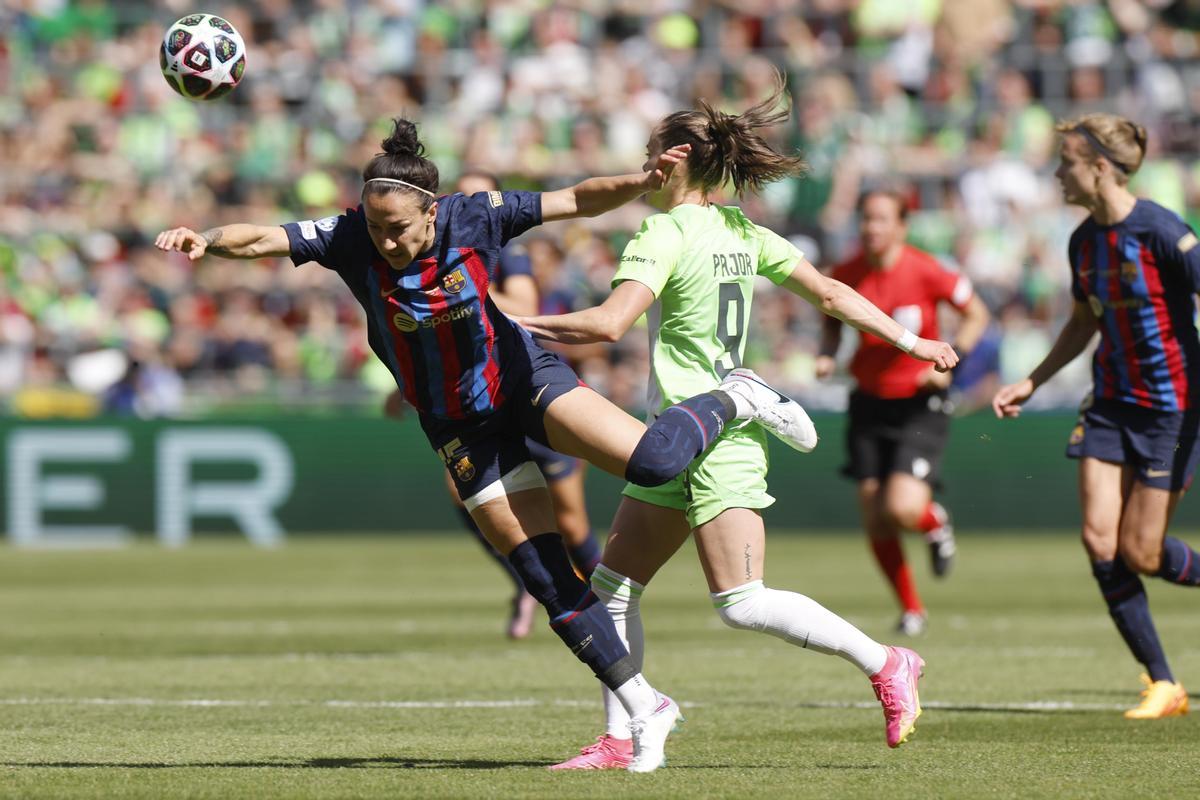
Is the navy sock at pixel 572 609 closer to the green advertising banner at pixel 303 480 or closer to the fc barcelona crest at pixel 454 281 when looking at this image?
the fc barcelona crest at pixel 454 281

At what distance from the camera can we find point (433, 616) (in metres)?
13.4

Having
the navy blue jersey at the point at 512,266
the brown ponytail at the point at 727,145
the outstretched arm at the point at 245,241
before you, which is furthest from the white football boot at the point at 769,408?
the navy blue jersey at the point at 512,266

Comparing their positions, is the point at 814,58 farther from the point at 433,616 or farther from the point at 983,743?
the point at 983,743

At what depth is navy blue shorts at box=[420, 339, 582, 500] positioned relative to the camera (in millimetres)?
6590

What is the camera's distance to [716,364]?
6738 mm

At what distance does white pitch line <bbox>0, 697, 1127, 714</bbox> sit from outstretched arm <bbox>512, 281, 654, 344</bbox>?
8.76 ft

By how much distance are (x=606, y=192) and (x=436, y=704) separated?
9.67 ft

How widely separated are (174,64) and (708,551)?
2.92m

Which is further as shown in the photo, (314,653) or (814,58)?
(814,58)

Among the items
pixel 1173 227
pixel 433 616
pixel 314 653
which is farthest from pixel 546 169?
pixel 1173 227

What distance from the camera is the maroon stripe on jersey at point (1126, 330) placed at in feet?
27.1

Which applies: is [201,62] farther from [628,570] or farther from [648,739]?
[648,739]

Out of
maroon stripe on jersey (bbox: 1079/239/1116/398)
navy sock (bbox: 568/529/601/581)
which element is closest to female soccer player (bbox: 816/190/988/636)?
navy sock (bbox: 568/529/601/581)

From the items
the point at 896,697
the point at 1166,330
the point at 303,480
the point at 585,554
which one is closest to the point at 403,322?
the point at 896,697
